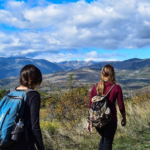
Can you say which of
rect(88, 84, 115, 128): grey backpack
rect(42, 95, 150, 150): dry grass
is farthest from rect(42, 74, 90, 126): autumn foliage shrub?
rect(88, 84, 115, 128): grey backpack

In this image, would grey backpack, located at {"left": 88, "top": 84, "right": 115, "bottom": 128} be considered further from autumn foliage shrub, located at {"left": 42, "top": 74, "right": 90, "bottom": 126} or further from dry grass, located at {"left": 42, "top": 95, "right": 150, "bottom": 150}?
autumn foliage shrub, located at {"left": 42, "top": 74, "right": 90, "bottom": 126}

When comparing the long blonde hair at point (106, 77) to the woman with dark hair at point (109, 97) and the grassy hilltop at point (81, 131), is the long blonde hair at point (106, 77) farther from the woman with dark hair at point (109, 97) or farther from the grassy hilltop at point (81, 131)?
the grassy hilltop at point (81, 131)

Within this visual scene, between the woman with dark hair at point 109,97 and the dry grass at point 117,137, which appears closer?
the woman with dark hair at point 109,97

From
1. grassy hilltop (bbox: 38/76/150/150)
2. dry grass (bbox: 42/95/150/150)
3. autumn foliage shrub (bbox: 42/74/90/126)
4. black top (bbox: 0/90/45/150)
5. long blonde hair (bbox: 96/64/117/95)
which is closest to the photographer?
black top (bbox: 0/90/45/150)

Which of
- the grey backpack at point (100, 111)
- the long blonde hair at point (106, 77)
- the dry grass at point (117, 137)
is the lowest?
the dry grass at point (117, 137)

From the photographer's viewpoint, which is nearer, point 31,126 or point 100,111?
point 31,126

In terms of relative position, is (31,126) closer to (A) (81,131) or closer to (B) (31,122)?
(B) (31,122)

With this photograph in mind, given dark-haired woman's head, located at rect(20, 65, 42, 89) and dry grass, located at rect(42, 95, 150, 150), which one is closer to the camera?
dark-haired woman's head, located at rect(20, 65, 42, 89)

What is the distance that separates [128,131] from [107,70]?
276 centimetres

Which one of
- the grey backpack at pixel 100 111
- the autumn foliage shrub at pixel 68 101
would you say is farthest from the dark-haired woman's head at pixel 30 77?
the autumn foliage shrub at pixel 68 101

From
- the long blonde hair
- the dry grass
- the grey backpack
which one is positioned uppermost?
the long blonde hair

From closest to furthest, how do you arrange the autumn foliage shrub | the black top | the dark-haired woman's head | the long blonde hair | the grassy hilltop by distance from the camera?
the black top < the dark-haired woman's head < the long blonde hair < the grassy hilltop < the autumn foliage shrub

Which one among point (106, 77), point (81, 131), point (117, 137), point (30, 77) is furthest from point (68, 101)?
point (30, 77)

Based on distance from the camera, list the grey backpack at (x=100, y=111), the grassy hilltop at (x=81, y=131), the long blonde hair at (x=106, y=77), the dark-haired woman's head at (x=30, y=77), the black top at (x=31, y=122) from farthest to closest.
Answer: the grassy hilltop at (x=81, y=131), the long blonde hair at (x=106, y=77), the grey backpack at (x=100, y=111), the dark-haired woman's head at (x=30, y=77), the black top at (x=31, y=122)
